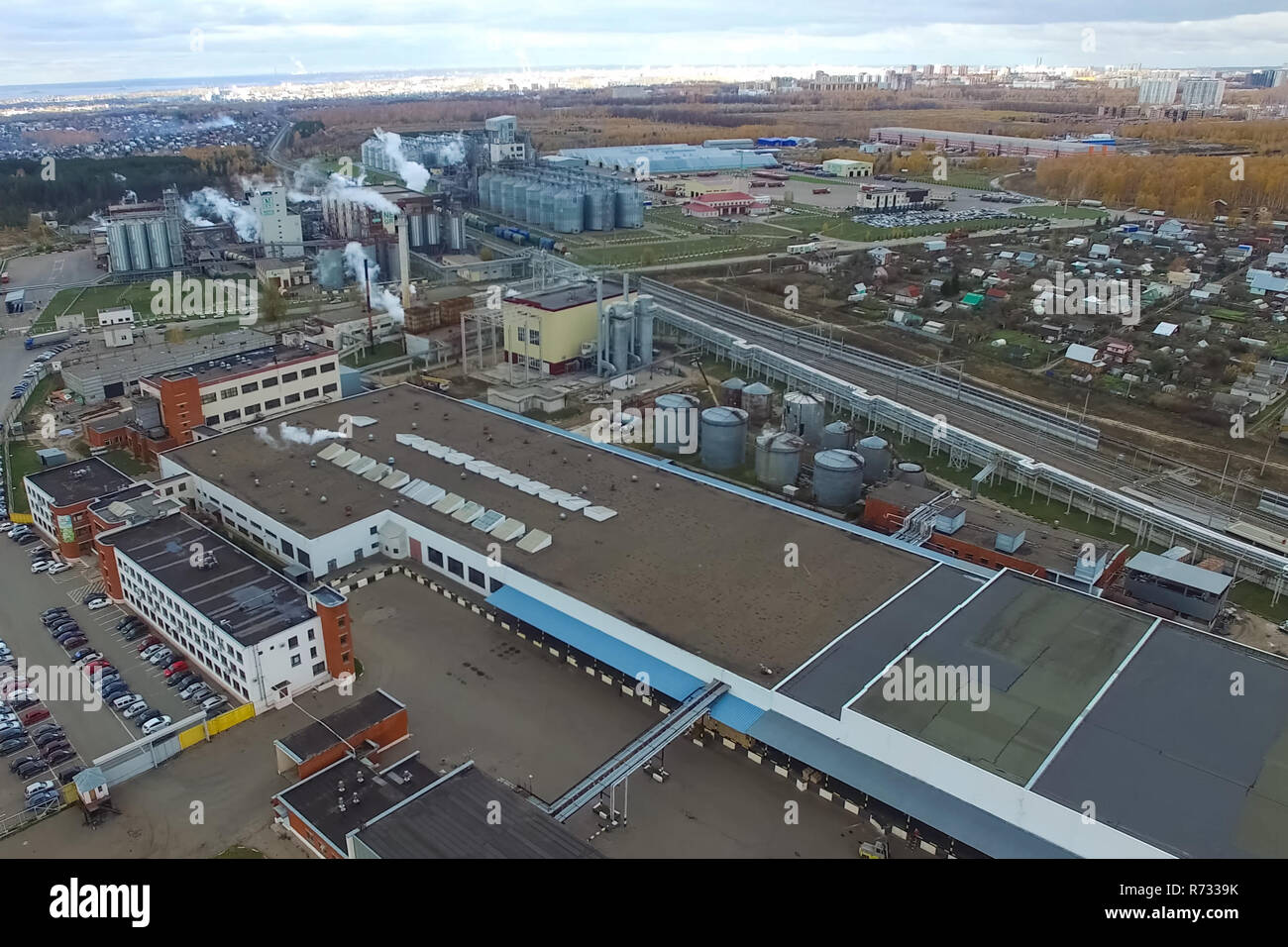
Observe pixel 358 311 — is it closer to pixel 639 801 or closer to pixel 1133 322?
pixel 639 801

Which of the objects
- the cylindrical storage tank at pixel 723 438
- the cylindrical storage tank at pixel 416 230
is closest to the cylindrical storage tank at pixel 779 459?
the cylindrical storage tank at pixel 723 438

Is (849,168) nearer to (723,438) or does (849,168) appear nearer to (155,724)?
(723,438)

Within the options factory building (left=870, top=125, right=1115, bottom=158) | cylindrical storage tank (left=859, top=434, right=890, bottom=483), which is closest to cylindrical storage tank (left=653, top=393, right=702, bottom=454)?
cylindrical storage tank (left=859, top=434, right=890, bottom=483)

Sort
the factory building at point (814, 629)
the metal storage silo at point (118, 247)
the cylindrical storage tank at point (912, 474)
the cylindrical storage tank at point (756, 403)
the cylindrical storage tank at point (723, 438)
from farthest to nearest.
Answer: the metal storage silo at point (118, 247), the cylindrical storage tank at point (756, 403), the cylindrical storage tank at point (723, 438), the cylindrical storage tank at point (912, 474), the factory building at point (814, 629)

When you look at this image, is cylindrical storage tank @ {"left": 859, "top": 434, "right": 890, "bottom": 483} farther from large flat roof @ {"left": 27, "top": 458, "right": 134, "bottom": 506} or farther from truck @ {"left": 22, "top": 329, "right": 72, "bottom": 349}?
truck @ {"left": 22, "top": 329, "right": 72, "bottom": 349}

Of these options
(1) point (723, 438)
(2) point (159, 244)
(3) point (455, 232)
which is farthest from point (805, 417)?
(2) point (159, 244)

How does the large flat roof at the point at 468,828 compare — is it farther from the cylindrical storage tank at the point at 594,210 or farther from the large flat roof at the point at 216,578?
the cylindrical storage tank at the point at 594,210

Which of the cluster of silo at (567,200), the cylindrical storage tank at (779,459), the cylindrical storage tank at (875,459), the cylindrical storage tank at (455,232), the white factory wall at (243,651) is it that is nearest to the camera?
the white factory wall at (243,651)
